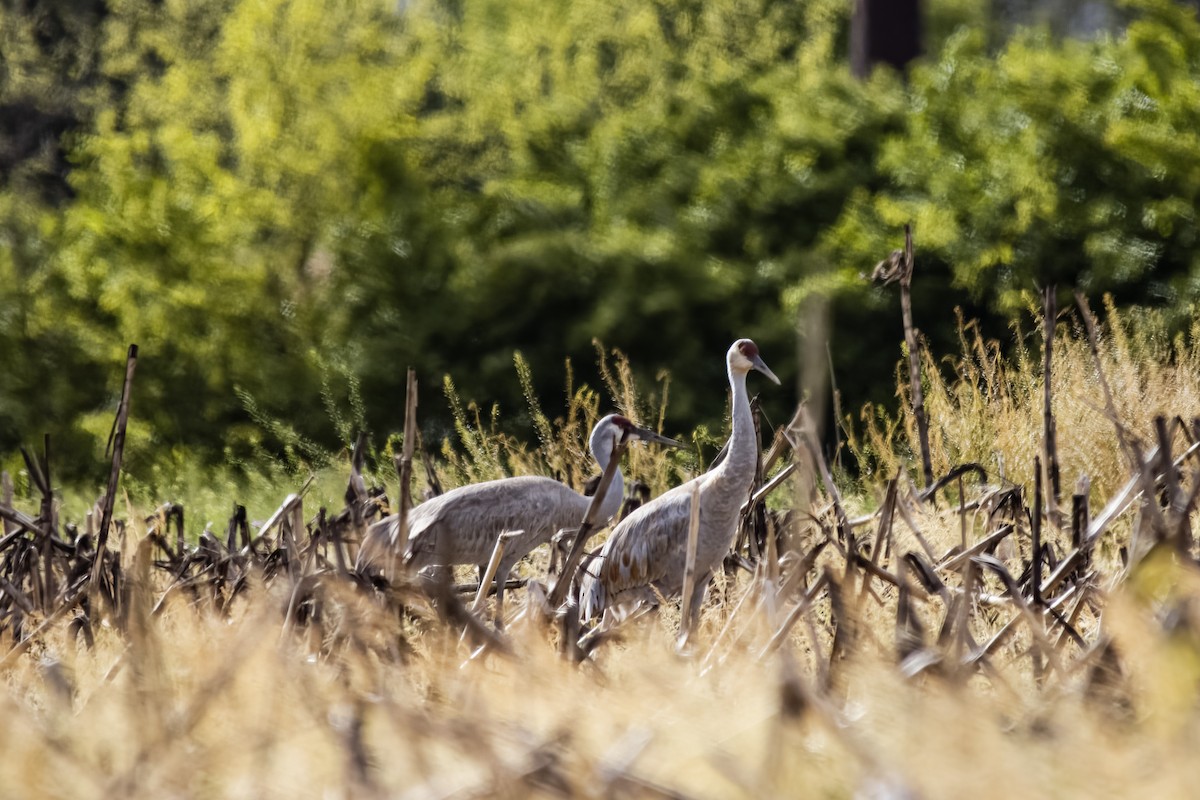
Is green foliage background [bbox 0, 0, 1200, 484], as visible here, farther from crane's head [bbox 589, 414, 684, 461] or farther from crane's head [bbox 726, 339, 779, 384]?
crane's head [bbox 726, 339, 779, 384]

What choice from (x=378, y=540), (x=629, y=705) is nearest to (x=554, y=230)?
(x=378, y=540)

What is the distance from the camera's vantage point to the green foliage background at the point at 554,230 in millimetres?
10016

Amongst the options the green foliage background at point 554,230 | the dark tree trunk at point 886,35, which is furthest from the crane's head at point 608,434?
the dark tree trunk at point 886,35

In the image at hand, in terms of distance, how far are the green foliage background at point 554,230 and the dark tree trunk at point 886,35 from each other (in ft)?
1.18

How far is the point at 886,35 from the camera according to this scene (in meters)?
11.7

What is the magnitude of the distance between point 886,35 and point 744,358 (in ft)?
23.3

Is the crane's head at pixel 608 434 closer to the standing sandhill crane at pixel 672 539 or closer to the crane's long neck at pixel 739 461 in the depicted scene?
the standing sandhill crane at pixel 672 539

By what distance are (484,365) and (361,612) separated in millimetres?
8481

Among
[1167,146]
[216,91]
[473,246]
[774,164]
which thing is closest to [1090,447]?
[1167,146]

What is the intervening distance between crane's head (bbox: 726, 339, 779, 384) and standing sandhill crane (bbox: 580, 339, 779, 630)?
0.21 metres

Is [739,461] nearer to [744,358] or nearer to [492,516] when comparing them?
[744,358]

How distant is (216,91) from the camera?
15062 millimetres

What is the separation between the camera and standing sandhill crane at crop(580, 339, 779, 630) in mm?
4496

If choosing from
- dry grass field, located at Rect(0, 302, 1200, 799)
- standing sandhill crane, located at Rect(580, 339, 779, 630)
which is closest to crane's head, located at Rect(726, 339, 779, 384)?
standing sandhill crane, located at Rect(580, 339, 779, 630)
